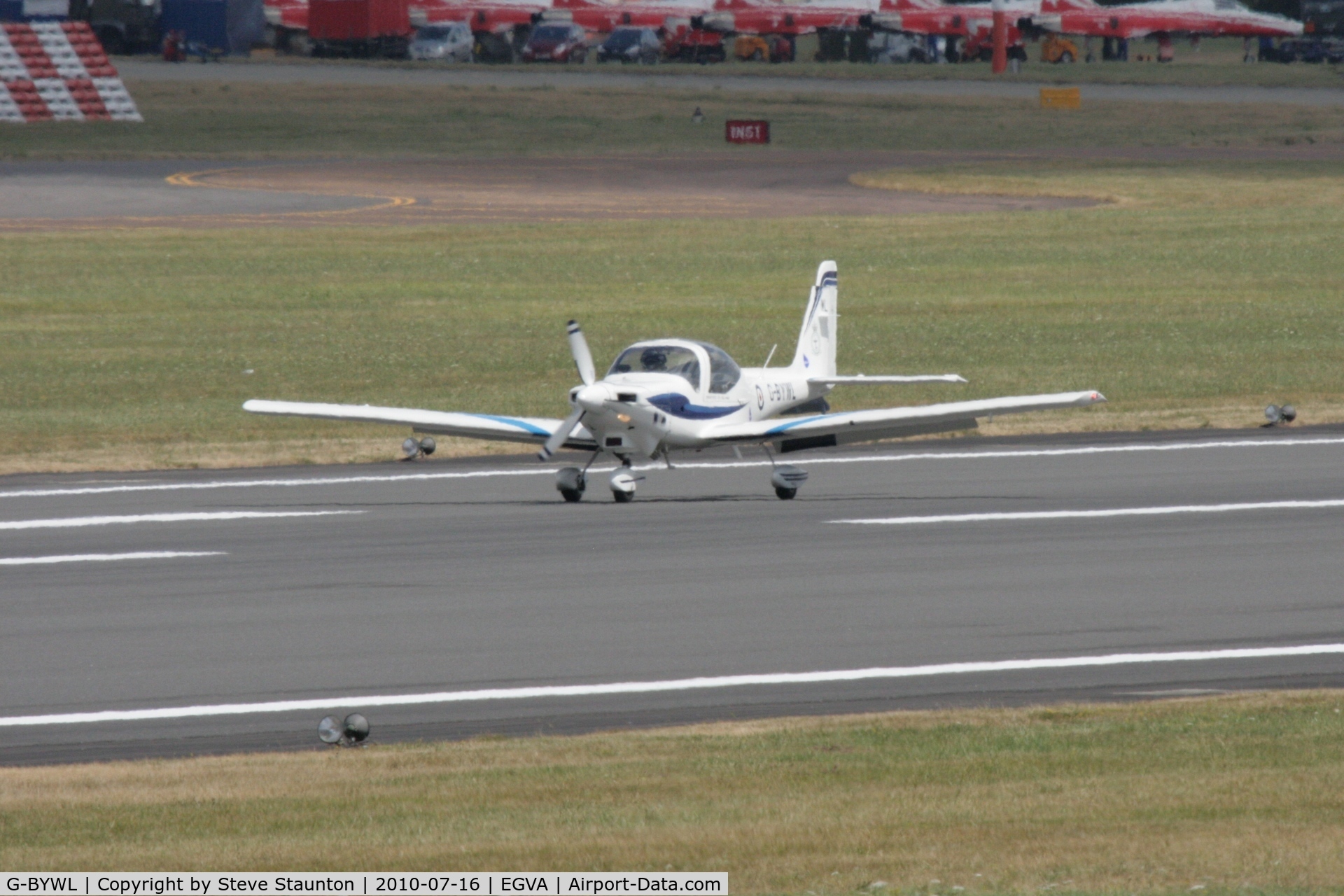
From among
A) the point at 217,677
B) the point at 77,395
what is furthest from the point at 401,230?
the point at 217,677

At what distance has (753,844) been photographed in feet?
36.0

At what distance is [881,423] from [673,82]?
3357 inches

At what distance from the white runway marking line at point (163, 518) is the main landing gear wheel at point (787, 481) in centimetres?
475

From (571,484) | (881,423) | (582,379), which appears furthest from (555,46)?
(582,379)

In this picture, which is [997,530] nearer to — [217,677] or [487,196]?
[217,677]

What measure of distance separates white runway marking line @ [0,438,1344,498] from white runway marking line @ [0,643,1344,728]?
35.3ft

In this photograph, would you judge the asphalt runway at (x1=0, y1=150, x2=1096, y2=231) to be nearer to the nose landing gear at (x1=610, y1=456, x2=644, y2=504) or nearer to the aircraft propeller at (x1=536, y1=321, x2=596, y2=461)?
the nose landing gear at (x1=610, y1=456, x2=644, y2=504)

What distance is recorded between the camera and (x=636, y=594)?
1936 cm

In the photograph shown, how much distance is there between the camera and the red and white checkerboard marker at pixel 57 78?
281 feet

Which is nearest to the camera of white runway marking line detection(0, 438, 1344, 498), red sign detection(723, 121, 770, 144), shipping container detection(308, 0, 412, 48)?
white runway marking line detection(0, 438, 1344, 498)

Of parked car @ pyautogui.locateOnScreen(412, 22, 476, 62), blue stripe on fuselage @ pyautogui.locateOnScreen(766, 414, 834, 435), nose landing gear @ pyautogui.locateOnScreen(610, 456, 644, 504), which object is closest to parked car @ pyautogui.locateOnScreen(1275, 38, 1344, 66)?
parked car @ pyautogui.locateOnScreen(412, 22, 476, 62)

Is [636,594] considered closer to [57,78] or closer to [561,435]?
[561,435]

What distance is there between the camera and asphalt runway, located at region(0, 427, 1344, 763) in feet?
50.8

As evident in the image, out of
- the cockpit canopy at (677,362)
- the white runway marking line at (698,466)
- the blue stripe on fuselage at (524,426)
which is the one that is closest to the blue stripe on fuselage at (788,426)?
the cockpit canopy at (677,362)
